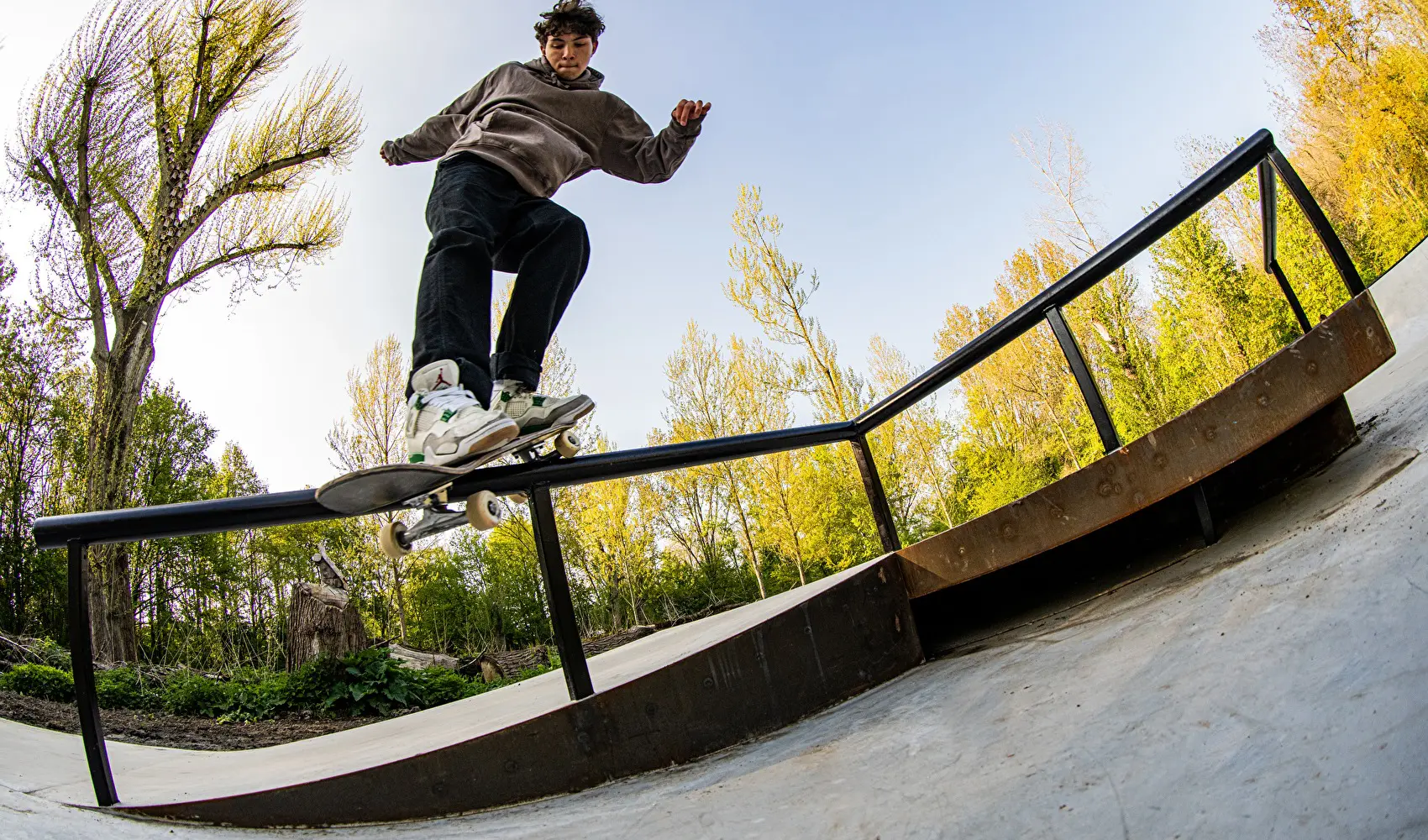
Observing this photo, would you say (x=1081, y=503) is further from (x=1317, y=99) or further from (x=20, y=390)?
(x=1317, y=99)

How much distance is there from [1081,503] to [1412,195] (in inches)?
900

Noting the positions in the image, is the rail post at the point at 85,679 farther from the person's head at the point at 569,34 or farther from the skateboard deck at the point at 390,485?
the person's head at the point at 569,34

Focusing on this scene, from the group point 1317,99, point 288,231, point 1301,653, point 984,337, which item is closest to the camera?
point 1301,653

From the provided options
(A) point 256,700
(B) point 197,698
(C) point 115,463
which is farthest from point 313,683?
(C) point 115,463

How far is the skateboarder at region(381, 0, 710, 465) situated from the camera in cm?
154

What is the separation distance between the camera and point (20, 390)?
1107 centimetres

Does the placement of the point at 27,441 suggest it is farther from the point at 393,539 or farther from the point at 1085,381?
the point at 1085,381

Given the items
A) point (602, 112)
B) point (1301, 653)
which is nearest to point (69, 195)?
point (602, 112)

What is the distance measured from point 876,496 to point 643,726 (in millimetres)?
885

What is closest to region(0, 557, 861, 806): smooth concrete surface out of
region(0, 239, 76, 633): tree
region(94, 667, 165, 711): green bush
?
region(94, 667, 165, 711): green bush

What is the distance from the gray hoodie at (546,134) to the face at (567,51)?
3 cm

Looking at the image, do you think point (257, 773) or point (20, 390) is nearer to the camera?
point (257, 773)

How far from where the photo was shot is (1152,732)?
81 centimetres

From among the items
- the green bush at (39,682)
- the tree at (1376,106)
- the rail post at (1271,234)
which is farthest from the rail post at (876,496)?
the tree at (1376,106)
